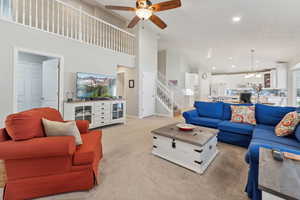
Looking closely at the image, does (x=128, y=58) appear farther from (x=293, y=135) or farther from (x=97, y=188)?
(x=293, y=135)

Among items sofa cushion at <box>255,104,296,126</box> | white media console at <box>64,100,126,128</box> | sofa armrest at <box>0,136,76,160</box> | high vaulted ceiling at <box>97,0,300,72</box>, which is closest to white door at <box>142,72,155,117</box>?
white media console at <box>64,100,126,128</box>

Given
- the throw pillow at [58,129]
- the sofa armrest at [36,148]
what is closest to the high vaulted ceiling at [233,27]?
the throw pillow at [58,129]

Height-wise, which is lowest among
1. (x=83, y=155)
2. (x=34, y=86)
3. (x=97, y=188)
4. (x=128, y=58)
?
(x=97, y=188)

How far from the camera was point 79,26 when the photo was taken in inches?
157

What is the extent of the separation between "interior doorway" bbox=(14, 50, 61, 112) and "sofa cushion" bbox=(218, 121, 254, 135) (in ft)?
13.2

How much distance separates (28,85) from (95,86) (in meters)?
2.03

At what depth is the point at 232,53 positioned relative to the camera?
7.39m

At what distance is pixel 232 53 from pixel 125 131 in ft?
23.3

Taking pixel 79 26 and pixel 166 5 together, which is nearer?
pixel 166 5

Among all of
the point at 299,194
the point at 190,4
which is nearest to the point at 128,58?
the point at 190,4

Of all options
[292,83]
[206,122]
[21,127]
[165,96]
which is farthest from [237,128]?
[292,83]

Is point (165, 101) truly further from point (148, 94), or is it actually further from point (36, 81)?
point (36, 81)

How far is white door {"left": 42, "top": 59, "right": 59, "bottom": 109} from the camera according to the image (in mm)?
3598

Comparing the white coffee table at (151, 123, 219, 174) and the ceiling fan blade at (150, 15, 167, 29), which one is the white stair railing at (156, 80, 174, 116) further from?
the white coffee table at (151, 123, 219, 174)
